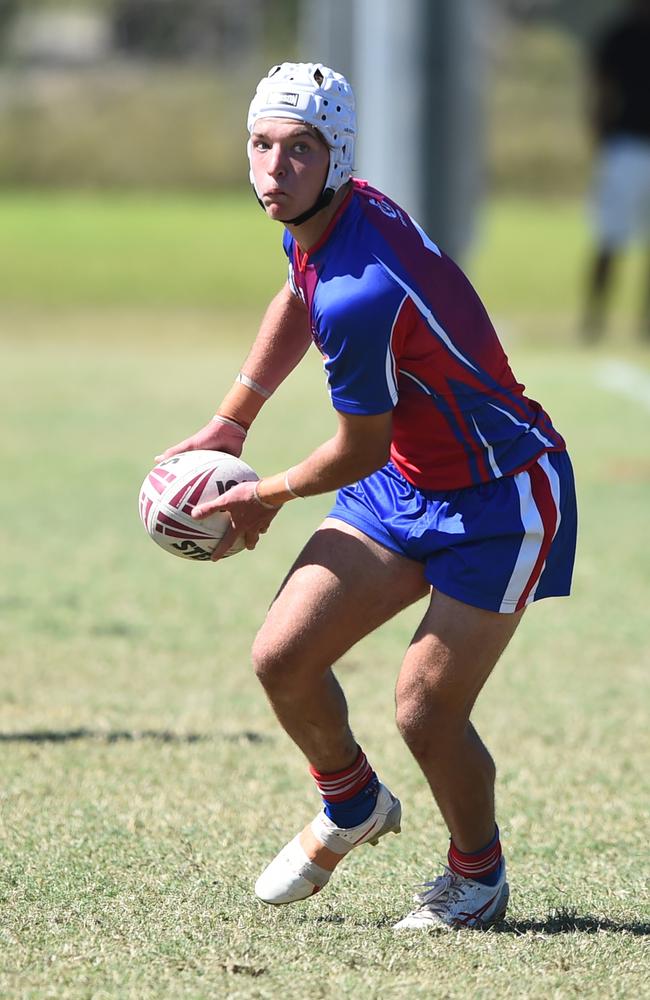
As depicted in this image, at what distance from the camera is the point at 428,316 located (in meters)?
3.98

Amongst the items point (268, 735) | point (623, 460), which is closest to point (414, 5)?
point (623, 460)

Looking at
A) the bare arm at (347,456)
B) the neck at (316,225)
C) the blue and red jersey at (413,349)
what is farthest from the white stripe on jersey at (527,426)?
the neck at (316,225)

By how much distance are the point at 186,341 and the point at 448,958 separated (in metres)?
15.5

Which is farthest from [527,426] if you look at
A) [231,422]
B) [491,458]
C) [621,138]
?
[621,138]

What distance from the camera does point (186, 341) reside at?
754 inches

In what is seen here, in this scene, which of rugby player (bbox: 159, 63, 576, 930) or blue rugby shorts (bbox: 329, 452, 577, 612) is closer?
rugby player (bbox: 159, 63, 576, 930)

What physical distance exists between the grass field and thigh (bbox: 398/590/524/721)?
560mm

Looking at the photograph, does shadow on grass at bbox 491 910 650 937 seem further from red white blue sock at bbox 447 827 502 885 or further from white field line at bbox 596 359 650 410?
white field line at bbox 596 359 650 410

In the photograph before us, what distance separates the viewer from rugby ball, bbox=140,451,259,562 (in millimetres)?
4324

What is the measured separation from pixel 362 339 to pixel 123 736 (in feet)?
7.92

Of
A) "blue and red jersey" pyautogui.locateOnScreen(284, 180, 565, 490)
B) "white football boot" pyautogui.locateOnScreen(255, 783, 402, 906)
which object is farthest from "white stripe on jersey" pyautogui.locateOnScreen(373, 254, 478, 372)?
"white football boot" pyautogui.locateOnScreen(255, 783, 402, 906)

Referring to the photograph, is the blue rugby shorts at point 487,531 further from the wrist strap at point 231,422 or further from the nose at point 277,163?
the nose at point 277,163

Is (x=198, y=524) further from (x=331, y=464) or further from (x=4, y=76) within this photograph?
(x=4, y=76)

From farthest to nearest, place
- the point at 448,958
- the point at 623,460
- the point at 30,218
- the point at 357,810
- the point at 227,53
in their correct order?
the point at 227,53, the point at 30,218, the point at 623,460, the point at 357,810, the point at 448,958
